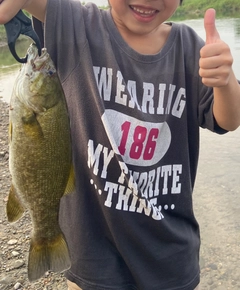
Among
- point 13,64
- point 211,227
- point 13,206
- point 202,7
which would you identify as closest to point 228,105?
point 13,206

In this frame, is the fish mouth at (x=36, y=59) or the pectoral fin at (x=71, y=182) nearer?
the fish mouth at (x=36, y=59)

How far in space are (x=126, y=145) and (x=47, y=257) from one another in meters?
0.66

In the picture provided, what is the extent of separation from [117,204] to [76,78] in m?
0.66

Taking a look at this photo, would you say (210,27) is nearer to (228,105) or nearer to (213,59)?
(213,59)

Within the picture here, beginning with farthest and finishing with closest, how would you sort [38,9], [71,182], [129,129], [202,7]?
[202,7]
[129,129]
[38,9]
[71,182]

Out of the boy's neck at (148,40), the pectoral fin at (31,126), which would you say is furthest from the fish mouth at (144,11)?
the pectoral fin at (31,126)

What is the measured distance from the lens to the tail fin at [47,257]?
1.87 meters

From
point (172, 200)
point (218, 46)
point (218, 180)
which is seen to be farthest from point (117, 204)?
point (218, 180)

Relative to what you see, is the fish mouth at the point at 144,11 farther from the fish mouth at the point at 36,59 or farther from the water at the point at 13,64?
the water at the point at 13,64

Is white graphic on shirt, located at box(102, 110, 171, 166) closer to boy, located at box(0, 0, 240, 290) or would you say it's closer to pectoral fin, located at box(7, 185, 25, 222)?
boy, located at box(0, 0, 240, 290)

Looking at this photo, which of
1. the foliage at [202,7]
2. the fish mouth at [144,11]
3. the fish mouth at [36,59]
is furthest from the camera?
the foliage at [202,7]

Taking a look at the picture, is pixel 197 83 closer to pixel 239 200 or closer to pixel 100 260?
pixel 100 260

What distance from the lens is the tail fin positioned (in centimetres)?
187

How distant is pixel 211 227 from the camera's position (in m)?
4.88
